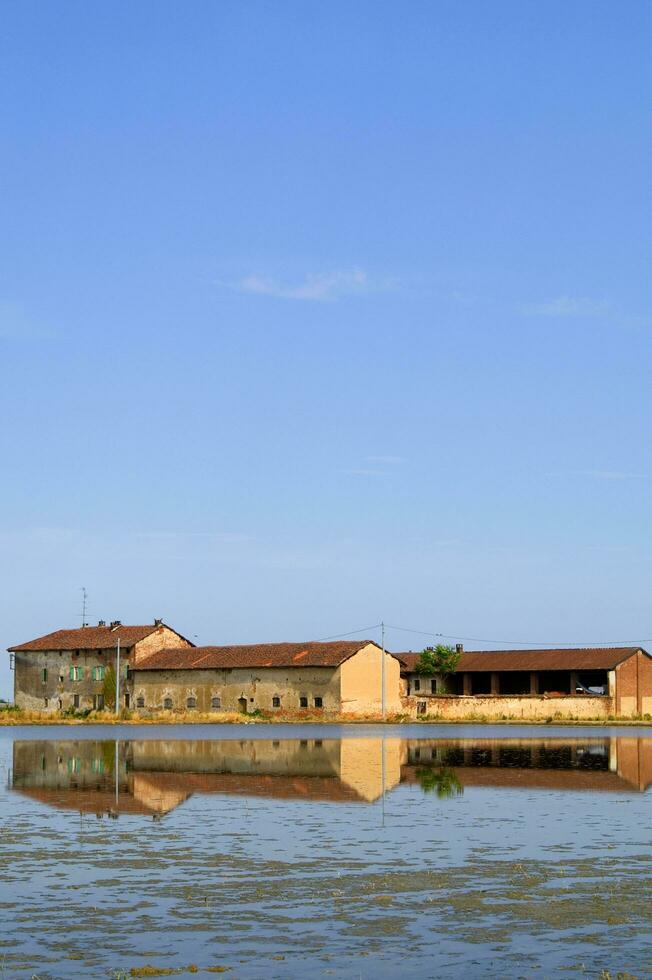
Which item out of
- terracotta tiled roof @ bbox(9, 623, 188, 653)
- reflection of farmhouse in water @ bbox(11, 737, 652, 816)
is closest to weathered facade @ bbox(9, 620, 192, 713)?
terracotta tiled roof @ bbox(9, 623, 188, 653)

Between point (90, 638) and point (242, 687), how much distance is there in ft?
47.8

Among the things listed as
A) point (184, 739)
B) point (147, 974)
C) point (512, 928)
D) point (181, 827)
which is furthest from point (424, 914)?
point (184, 739)

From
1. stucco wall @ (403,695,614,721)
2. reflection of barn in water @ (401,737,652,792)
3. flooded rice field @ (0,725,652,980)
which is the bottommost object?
stucco wall @ (403,695,614,721)

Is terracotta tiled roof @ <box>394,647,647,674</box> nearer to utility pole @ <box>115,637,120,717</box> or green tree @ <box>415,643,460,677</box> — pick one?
green tree @ <box>415,643,460,677</box>

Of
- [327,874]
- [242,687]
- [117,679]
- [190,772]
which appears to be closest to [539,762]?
[190,772]

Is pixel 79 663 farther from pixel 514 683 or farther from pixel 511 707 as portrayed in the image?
pixel 514 683

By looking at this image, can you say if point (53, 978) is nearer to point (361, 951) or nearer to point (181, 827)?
point (361, 951)

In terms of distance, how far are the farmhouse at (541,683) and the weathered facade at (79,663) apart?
63.8 ft

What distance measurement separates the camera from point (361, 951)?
1188 centimetres

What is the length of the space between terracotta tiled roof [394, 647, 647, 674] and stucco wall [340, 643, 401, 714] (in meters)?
13.3

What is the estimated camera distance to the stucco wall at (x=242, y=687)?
267 feet

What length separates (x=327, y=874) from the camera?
1612 cm

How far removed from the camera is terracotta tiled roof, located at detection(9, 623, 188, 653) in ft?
296

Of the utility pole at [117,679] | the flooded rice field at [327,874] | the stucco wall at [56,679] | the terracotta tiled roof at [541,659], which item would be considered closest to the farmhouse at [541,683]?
the terracotta tiled roof at [541,659]
